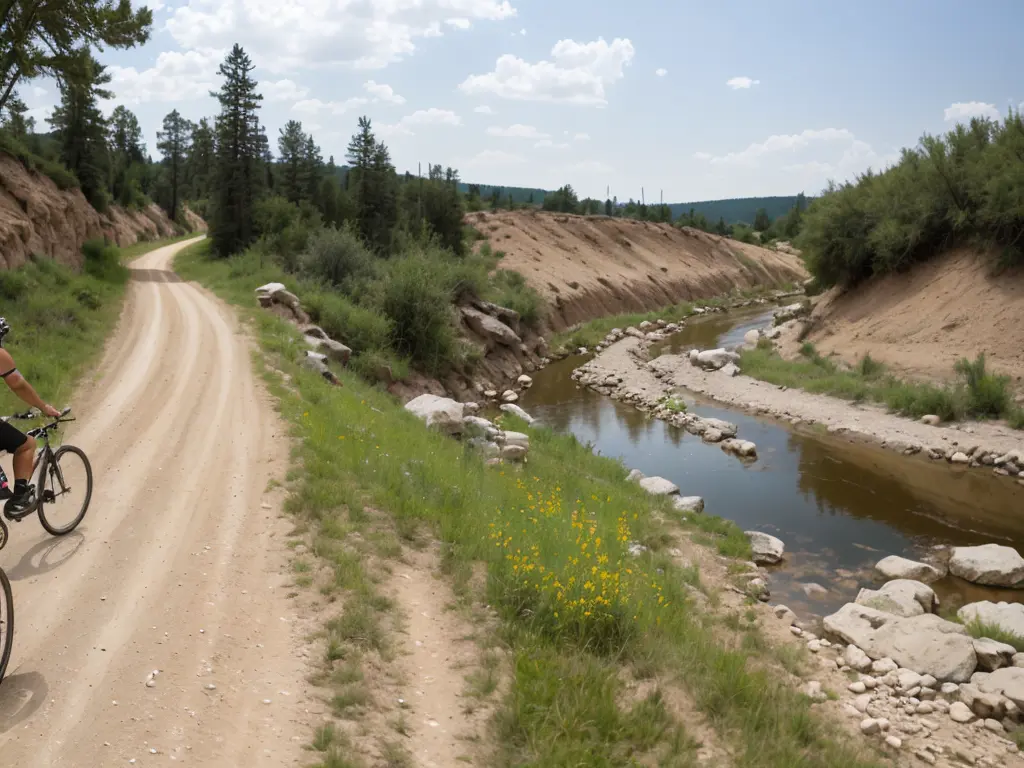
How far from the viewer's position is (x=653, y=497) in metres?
14.3

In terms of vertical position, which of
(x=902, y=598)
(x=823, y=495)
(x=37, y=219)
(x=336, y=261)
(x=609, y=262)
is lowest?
(x=823, y=495)

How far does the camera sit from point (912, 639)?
349 inches

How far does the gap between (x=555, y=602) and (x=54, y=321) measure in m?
15.0

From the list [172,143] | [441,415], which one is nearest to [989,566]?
[441,415]

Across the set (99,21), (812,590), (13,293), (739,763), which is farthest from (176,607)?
(99,21)

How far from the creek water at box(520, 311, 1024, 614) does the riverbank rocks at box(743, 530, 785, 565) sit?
166 mm

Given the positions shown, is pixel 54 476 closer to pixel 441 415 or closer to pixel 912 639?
pixel 441 415

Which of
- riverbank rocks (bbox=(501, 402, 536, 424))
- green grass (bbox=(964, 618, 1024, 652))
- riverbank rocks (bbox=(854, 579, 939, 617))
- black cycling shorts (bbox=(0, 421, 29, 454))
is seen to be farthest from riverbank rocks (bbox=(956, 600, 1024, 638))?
riverbank rocks (bbox=(501, 402, 536, 424))

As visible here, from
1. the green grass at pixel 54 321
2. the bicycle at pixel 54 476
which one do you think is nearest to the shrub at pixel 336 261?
the green grass at pixel 54 321

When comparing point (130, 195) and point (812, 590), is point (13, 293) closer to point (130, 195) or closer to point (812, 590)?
point (812, 590)

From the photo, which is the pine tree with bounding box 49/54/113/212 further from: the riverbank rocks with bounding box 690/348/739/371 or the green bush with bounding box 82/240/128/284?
the riverbank rocks with bounding box 690/348/739/371

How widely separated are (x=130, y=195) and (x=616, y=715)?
216 feet

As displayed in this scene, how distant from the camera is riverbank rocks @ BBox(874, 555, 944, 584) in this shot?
11461 mm

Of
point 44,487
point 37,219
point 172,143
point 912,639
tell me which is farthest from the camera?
point 172,143
